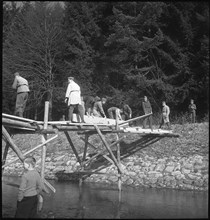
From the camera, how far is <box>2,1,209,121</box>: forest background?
3114cm

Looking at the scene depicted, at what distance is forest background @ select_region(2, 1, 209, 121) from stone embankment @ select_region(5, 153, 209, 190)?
27.5ft

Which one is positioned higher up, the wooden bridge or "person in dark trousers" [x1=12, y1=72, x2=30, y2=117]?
"person in dark trousers" [x1=12, y1=72, x2=30, y2=117]

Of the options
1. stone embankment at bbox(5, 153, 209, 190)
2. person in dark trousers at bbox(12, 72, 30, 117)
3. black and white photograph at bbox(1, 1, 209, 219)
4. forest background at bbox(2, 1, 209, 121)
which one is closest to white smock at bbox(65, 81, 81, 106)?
black and white photograph at bbox(1, 1, 209, 219)

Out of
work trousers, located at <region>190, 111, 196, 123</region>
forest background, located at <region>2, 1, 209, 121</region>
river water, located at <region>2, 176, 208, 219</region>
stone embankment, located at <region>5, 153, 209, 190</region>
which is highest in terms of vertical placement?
forest background, located at <region>2, 1, 209, 121</region>

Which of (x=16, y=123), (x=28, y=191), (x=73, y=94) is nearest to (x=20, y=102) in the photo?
(x=16, y=123)

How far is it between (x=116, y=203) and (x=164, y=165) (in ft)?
19.9

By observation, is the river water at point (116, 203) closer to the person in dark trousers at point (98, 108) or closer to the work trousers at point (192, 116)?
the person in dark trousers at point (98, 108)

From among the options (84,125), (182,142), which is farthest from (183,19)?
(84,125)

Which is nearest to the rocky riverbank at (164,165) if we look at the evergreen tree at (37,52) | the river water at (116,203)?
the river water at (116,203)

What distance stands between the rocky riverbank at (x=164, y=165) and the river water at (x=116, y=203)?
1.04m

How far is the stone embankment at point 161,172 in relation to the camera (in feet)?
62.4

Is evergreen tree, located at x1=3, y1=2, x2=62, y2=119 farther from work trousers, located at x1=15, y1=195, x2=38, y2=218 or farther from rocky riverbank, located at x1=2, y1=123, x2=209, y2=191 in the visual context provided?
work trousers, located at x1=15, y1=195, x2=38, y2=218

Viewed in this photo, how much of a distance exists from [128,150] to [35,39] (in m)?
18.1

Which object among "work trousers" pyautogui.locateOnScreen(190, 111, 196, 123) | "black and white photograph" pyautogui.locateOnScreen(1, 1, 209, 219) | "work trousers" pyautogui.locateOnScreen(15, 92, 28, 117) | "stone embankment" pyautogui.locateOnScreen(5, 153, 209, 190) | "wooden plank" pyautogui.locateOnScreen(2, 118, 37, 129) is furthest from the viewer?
"work trousers" pyautogui.locateOnScreen(190, 111, 196, 123)
